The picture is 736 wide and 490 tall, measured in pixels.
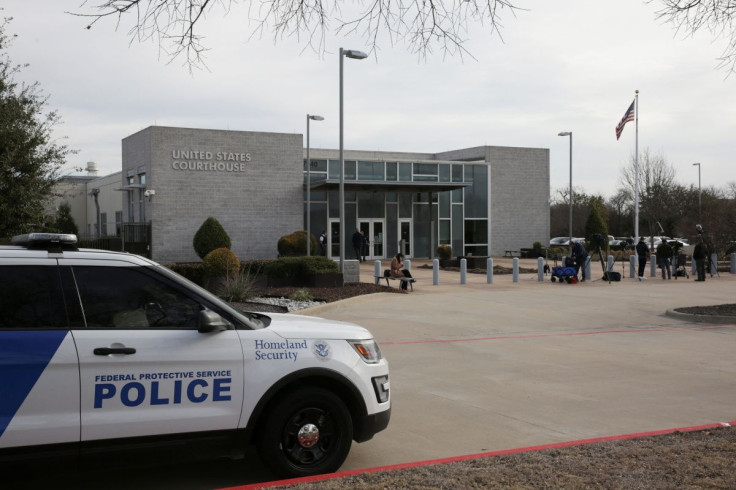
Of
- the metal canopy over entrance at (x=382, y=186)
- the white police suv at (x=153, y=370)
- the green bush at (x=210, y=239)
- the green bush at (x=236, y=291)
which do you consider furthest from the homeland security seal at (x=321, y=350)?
the metal canopy over entrance at (x=382, y=186)

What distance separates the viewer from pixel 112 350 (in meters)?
4.59

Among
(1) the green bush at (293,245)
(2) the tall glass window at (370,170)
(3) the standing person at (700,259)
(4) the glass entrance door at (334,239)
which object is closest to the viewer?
(3) the standing person at (700,259)

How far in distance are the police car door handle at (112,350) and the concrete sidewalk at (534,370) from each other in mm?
1971

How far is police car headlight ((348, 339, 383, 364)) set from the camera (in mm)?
5430

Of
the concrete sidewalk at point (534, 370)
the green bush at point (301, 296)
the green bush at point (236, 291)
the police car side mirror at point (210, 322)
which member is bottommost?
the concrete sidewalk at point (534, 370)

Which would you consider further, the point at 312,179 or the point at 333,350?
the point at 312,179

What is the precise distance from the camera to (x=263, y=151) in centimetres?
3734

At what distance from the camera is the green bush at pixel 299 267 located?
21.6 m

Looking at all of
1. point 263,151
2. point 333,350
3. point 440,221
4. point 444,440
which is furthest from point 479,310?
point 440,221

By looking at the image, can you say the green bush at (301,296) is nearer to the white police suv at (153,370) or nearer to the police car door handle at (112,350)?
the white police suv at (153,370)

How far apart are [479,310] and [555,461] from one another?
11678 mm

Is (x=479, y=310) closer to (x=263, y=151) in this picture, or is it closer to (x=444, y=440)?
(x=444, y=440)

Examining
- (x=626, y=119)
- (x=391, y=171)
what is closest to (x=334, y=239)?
(x=391, y=171)

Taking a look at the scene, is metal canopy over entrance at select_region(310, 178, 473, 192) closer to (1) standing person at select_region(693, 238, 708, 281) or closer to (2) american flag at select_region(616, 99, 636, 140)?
(2) american flag at select_region(616, 99, 636, 140)
